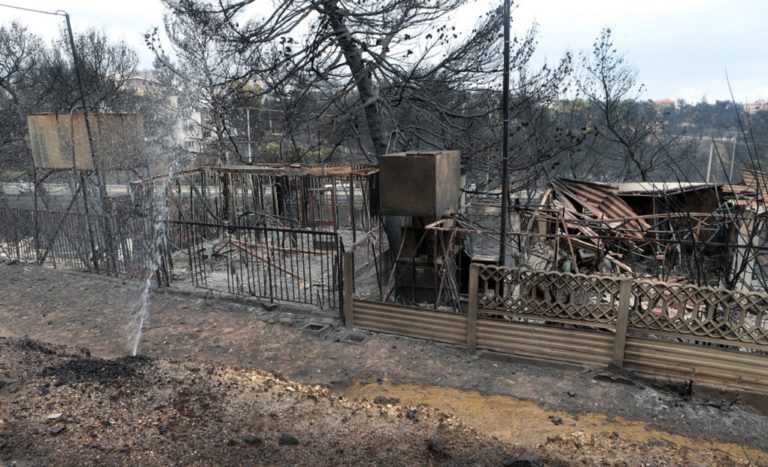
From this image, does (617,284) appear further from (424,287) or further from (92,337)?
(92,337)

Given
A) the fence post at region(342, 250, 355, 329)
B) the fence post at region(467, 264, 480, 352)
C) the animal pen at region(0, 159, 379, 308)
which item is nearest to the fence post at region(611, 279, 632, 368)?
the fence post at region(467, 264, 480, 352)

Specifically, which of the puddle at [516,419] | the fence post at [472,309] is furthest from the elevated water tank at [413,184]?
the puddle at [516,419]

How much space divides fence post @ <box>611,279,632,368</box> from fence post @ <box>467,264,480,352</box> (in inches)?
63.7

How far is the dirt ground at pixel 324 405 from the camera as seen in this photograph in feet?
13.1

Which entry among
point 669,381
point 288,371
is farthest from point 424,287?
point 669,381

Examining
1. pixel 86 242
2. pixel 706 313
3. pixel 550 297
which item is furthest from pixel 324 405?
pixel 86 242

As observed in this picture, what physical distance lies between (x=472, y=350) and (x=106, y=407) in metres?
4.10

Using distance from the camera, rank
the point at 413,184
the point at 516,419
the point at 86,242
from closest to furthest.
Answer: the point at 516,419 → the point at 413,184 → the point at 86,242

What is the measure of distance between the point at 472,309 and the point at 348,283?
5.85 ft

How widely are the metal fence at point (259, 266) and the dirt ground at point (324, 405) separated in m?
1.05

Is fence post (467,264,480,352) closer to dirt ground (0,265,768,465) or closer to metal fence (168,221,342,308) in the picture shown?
dirt ground (0,265,768,465)

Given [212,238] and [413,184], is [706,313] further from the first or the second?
[212,238]

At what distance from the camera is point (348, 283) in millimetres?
7082

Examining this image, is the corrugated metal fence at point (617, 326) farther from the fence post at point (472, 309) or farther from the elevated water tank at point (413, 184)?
the elevated water tank at point (413, 184)
